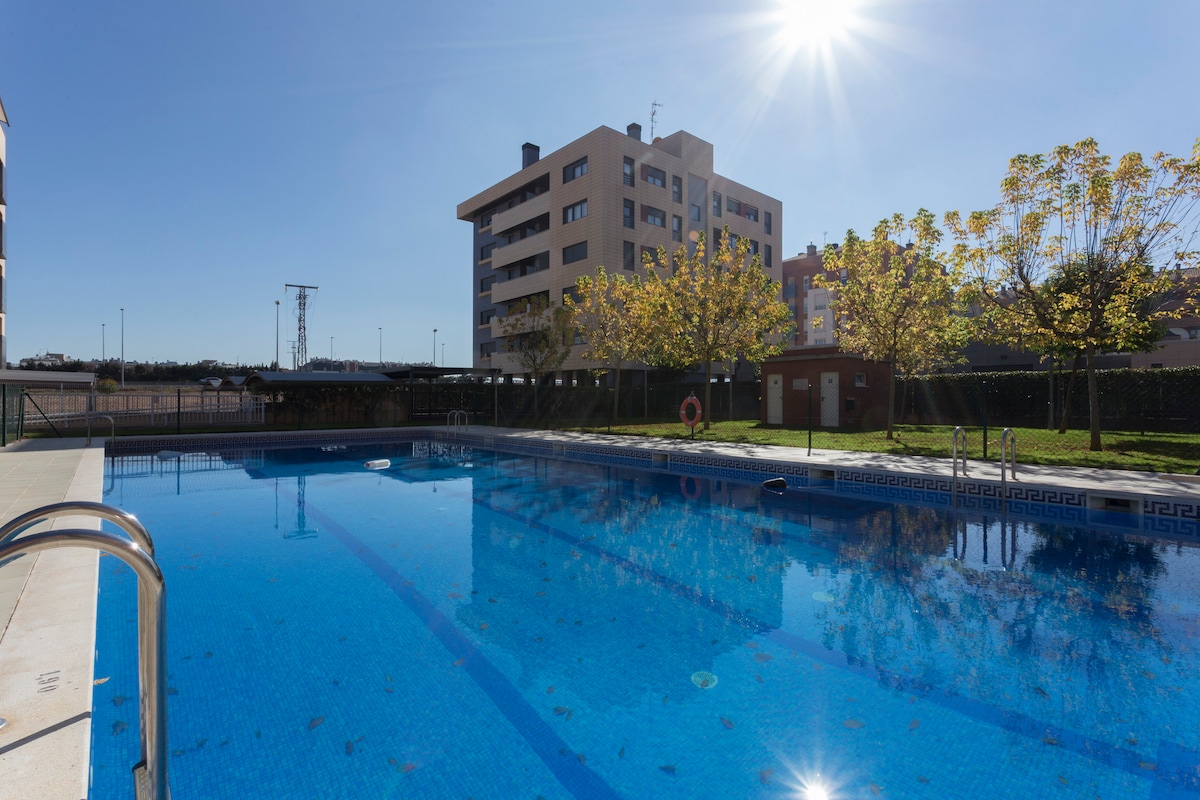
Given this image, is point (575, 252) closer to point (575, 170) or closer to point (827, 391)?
point (575, 170)

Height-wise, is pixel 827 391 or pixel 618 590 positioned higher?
pixel 827 391

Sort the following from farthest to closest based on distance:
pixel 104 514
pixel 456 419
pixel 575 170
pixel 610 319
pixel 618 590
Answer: pixel 575 170 → pixel 610 319 → pixel 456 419 → pixel 618 590 → pixel 104 514

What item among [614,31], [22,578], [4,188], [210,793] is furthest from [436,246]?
[210,793]

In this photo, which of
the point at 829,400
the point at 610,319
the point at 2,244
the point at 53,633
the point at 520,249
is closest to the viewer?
the point at 53,633

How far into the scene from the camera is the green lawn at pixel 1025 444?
38.5 ft

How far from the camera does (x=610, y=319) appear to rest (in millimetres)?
22969

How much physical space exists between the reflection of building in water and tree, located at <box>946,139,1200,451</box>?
10.5m

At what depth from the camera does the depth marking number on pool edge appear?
114 inches

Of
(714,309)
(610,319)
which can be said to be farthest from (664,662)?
(610,319)

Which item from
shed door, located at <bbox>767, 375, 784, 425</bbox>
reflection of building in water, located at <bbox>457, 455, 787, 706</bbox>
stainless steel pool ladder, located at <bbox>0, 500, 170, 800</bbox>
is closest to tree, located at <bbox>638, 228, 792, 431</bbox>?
shed door, located at <bbox>767, 375, 784, 425</bbox>

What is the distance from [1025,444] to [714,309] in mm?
9467

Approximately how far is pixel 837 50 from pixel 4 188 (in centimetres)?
3069

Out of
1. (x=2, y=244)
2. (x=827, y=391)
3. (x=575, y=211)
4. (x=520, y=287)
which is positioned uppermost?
(x=575, y=211)

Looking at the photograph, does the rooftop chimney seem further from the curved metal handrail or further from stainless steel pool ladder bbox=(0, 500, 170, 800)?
stainless steel pool ladder bbox=(0, 500, 170, 800)
